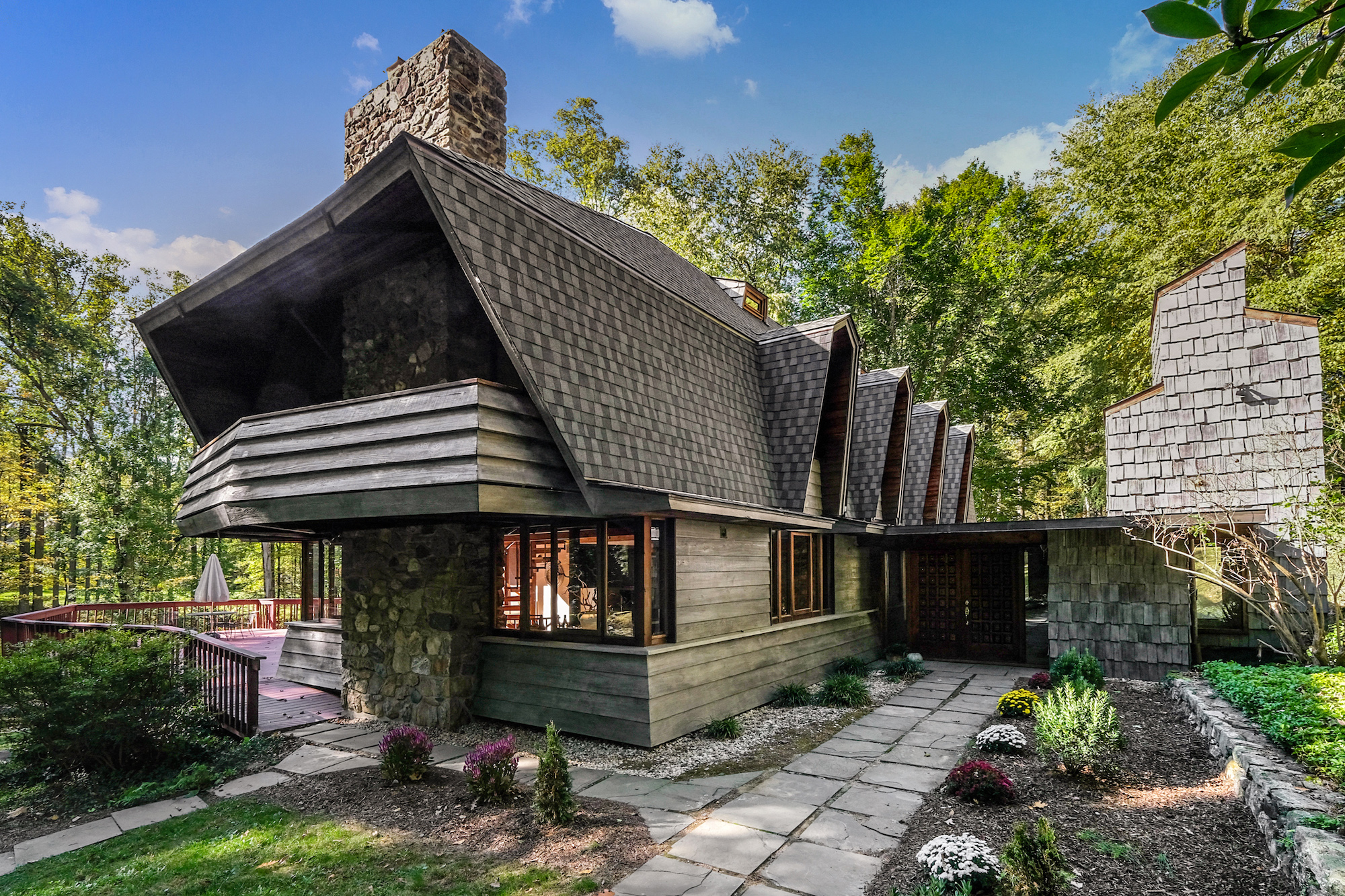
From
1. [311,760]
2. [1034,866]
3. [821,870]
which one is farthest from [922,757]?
[311,760]

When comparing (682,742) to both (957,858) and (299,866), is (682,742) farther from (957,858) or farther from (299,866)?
(299,866)

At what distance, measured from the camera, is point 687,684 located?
22.3 ft

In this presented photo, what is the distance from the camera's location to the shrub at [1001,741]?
5.92 meters

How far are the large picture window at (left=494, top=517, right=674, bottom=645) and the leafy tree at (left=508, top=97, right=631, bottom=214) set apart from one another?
47.5ft

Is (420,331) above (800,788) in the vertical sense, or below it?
above

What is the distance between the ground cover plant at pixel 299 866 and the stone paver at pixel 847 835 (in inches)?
50.7

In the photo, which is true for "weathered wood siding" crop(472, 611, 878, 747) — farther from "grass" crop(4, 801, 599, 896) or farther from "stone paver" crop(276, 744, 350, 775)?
"grass" crop(4, 801, 599, 896)

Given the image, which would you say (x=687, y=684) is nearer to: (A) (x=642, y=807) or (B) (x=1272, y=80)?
(A) (x=642, y=807)

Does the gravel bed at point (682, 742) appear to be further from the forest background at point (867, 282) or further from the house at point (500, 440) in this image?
the forest background at point (867, 282)

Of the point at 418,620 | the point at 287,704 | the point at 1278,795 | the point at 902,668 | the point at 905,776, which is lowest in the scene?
the point at 902,668

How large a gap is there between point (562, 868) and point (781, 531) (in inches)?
236

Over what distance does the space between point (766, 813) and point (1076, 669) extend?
198 inches

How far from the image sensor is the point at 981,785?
15.9 feet

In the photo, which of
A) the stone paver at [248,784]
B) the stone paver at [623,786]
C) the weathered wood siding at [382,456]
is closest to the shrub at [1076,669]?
the stone paver at [623,786]
